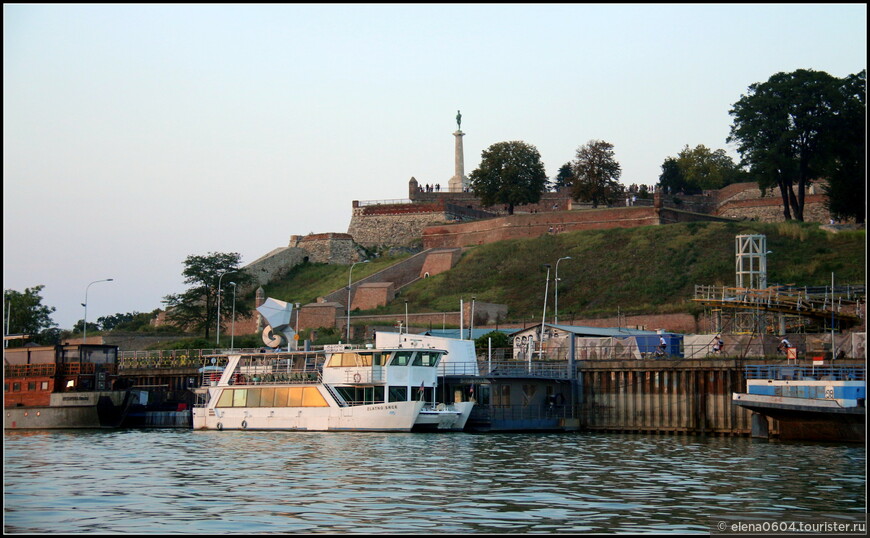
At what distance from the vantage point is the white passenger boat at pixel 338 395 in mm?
48156

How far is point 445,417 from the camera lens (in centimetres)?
4847

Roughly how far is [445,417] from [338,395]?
16.9ft

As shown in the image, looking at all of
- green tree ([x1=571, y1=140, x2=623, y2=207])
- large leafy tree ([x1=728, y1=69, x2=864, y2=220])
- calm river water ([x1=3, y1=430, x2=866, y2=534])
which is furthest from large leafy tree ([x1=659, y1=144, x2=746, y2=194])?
calm river water ([x1=3, y1=430, x2=866, y2=534])

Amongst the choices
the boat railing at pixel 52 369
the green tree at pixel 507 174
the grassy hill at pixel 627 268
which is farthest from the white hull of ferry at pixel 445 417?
the green tree at pixel 507 174

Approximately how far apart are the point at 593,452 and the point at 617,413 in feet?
46.0

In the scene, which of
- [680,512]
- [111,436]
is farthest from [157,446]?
[680,512]

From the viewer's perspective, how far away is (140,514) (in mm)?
22609

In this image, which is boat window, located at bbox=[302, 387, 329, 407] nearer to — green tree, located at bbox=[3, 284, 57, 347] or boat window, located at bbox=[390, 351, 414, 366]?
boat window, located at bbox=[390, 351, 414, 366]

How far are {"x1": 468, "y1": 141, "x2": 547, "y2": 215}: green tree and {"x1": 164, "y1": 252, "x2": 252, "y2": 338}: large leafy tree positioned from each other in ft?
85.0

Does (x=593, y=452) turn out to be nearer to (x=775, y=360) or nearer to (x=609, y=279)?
(x=775, y=360)

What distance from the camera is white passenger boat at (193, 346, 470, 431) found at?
4816cm

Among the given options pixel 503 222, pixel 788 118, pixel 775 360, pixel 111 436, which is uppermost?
pixel 788 118

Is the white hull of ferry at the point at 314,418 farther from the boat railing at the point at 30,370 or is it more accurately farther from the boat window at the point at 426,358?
the boat railing at the point at 30,370

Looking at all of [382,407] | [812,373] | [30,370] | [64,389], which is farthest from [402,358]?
[30,370]
